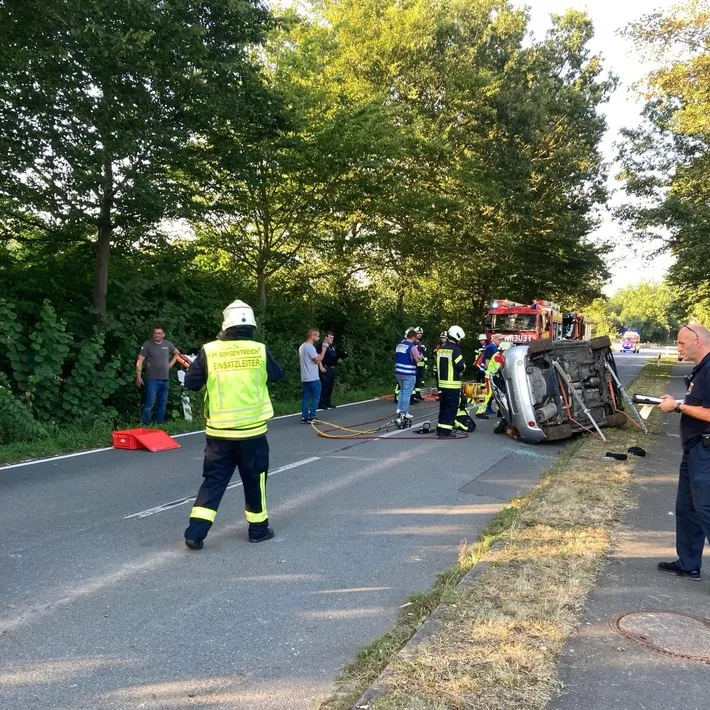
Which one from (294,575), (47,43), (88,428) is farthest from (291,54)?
(294,575)

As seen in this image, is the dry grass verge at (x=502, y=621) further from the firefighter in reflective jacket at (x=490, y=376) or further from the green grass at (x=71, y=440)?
the green grass at (x=71, y=440)

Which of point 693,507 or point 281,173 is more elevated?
point 281,173

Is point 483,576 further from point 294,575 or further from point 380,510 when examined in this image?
point 380,510

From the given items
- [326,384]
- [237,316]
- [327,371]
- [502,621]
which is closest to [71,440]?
[237,316]

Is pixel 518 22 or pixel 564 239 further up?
pixel 518 22

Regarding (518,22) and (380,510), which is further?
(518,22)

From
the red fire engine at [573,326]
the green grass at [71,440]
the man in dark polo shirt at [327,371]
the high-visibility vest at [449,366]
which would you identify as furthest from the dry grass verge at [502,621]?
the red fire engine at [573,326]

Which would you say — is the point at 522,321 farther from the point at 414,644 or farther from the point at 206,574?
the point at 414,644

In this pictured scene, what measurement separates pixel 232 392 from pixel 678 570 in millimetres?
3522

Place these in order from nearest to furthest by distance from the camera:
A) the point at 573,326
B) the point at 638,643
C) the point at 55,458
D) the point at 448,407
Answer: the point at 638,643 → the point at 55,458 → the point at 448,407 → the point at 573,326

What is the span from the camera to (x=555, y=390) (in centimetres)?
1025

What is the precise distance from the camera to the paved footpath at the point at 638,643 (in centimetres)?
291

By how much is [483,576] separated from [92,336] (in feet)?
29.8

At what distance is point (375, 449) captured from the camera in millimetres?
9344
